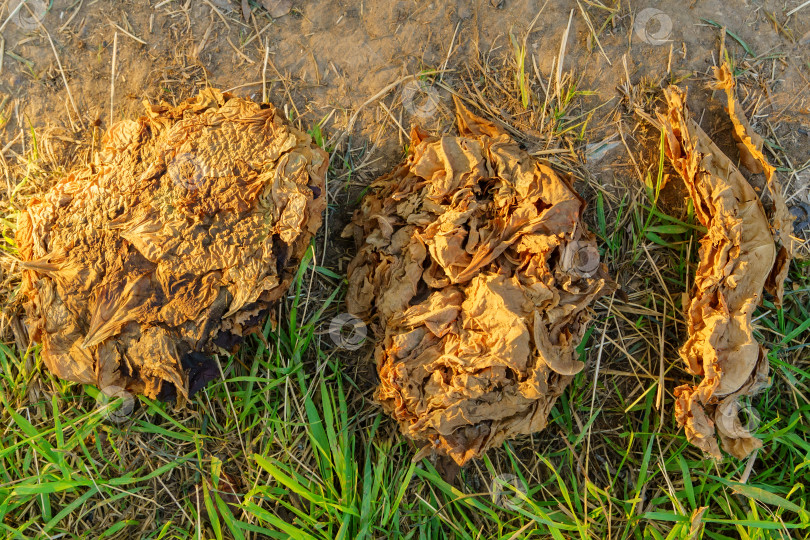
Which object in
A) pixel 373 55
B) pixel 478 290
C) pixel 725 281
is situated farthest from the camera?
pixel 373 55

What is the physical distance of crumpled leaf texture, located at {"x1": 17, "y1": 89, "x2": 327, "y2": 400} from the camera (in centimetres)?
238

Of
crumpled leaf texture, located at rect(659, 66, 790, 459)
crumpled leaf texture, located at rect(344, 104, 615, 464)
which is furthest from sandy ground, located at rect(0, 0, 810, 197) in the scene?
crumpled leaf texture, located at rect(344, 104, 615, 464)

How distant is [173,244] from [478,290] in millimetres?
1404

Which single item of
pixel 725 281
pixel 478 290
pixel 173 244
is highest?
pixel 173 244

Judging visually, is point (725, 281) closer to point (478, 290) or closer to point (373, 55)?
point (478, 290)

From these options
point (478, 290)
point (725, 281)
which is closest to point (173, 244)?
point (478, 290)

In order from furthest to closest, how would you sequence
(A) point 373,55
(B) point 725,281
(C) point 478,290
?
(A) point 373,55, (B) point 725,281, (C) point 478,290

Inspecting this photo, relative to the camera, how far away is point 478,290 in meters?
2.38

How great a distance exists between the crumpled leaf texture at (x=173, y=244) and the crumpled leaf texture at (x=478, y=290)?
1.63 feet

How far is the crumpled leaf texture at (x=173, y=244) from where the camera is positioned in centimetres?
238

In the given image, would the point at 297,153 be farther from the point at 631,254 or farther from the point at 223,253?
the point at 631,254

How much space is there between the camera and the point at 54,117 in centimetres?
301

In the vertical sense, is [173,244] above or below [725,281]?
above

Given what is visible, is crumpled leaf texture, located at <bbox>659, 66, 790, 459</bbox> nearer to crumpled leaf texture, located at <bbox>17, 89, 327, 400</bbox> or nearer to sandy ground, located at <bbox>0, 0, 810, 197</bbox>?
sandy ground, located at <bbox>0, 0, 810, 197</bbox>
